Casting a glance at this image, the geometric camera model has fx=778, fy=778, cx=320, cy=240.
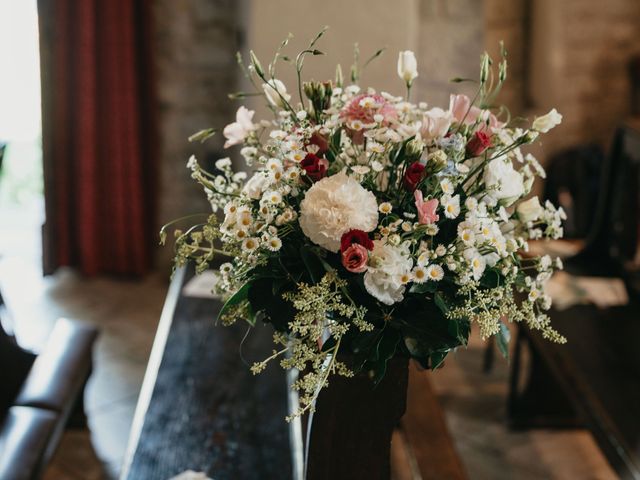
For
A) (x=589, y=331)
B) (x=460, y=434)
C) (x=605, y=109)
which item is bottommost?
(x=460, y=434)

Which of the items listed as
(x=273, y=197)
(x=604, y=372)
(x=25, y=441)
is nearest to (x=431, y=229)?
(x=273, y=197)

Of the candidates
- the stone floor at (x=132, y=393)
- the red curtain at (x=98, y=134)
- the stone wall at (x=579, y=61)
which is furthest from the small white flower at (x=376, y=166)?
the stone wall at (x=579, y=61)

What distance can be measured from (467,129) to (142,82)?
3613mm

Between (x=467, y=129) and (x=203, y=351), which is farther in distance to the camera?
(x=203, y=351)

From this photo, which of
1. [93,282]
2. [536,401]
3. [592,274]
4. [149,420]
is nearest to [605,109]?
[592,274]

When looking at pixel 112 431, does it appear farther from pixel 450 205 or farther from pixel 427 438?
pixel 450 205

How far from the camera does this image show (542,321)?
1.23 metres

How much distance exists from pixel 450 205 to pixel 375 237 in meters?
0.12

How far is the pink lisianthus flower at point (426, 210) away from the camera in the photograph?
3.55ft

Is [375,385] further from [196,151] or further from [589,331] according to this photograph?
[196,151]

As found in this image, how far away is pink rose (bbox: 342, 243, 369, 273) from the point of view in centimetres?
107

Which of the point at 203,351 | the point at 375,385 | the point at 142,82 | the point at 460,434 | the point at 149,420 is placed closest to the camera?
the point at 375,385

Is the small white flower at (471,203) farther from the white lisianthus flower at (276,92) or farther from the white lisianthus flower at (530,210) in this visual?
the white lisianthus flower at (276,92)

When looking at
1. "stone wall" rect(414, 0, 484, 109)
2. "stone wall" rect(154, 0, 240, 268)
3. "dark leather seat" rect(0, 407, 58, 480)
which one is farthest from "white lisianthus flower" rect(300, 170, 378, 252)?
"stone wall" rect(154, 0, 240, 268)
